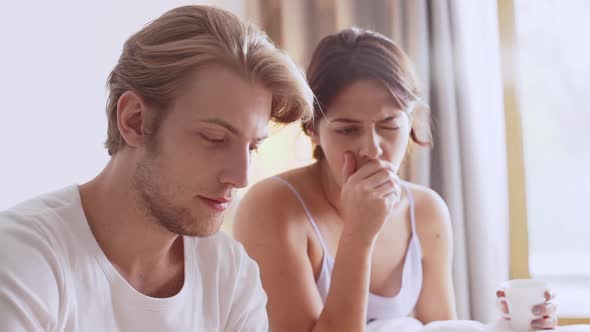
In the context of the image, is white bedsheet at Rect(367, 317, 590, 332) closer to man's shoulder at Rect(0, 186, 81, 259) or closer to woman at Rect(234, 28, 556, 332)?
woman at Rect(234, 28, 556, 332)

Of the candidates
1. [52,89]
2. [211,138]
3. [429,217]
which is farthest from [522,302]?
[52,89]

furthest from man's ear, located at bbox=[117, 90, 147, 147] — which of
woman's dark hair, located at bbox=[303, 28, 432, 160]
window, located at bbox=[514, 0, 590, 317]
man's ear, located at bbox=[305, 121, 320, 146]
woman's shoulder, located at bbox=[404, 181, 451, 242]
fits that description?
window, located at bbox=[514, 0, 590, 317]

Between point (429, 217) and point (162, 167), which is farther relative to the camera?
point (429, 217)

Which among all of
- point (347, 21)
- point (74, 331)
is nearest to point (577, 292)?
point (347, 21)

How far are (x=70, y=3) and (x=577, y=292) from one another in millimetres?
2073

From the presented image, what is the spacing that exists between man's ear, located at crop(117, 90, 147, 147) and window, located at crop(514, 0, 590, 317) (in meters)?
2.02

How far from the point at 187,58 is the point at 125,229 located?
0.29m

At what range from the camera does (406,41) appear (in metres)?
2.69

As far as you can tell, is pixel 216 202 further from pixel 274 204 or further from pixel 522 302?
pixel 522 302

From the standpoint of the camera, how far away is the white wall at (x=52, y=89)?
173 centimetres

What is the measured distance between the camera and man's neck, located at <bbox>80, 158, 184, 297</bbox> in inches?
41.9

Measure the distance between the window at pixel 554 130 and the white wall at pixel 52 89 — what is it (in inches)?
64.2

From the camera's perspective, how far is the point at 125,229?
1.08m

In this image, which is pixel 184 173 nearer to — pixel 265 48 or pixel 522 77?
pixel 265 48
